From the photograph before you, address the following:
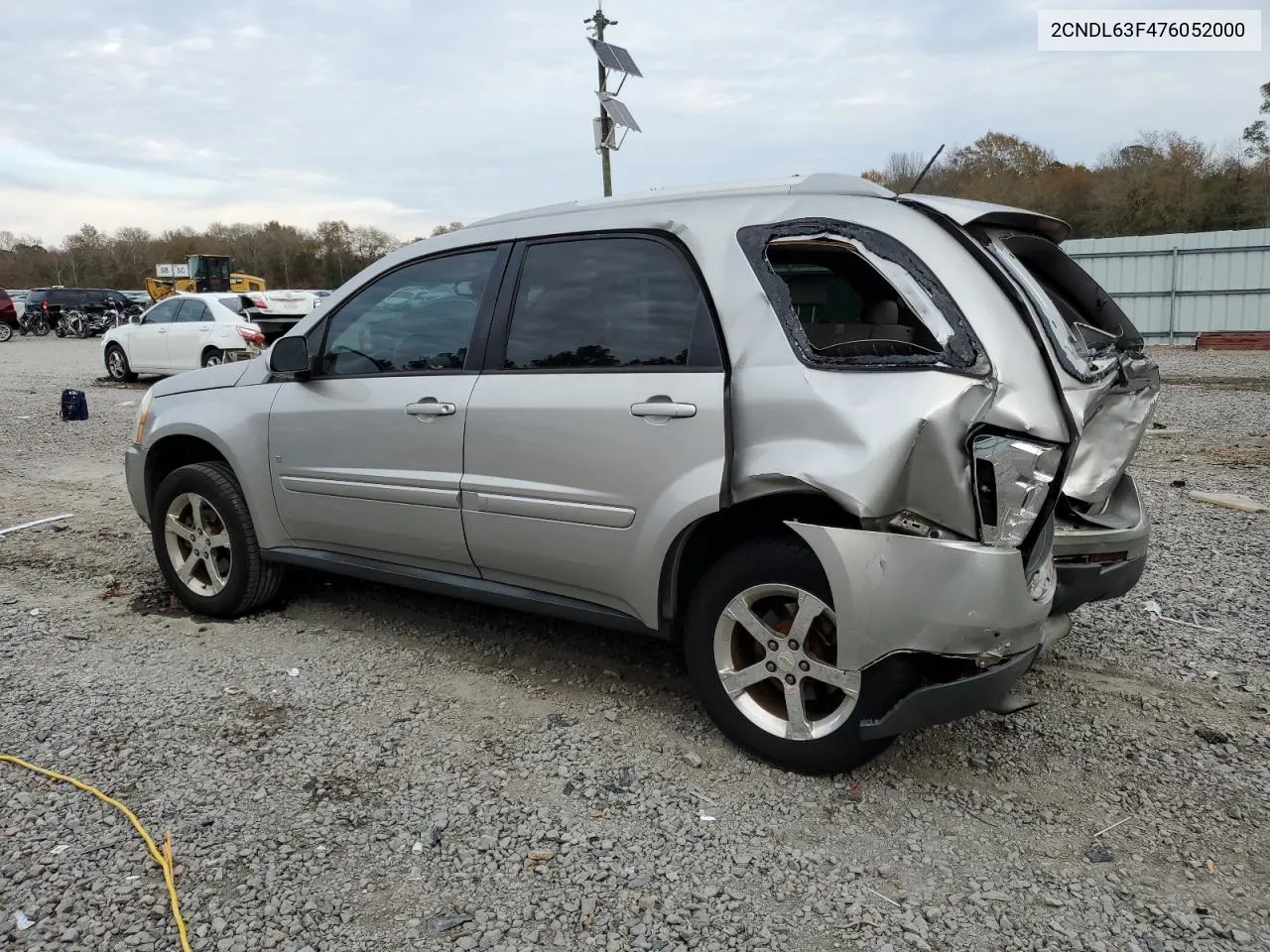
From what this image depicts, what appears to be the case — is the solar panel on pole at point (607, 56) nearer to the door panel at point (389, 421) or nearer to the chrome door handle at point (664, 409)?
the door panel at point (389, 421)

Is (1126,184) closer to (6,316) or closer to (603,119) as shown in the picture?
(603,119)

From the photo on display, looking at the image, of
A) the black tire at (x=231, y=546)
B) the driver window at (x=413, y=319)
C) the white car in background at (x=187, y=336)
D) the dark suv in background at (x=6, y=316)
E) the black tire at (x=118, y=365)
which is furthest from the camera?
the dark suv in background at (x=6, y=316)

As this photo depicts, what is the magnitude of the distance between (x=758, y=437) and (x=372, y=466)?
180 cm

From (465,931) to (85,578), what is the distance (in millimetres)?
4037

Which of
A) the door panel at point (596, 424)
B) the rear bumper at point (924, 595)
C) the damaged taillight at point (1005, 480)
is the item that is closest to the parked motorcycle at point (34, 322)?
the door panel at point (596, 424)

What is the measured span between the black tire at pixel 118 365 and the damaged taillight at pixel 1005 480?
17.9 meters

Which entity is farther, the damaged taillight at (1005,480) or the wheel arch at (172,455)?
the wheel arch at (172,455)

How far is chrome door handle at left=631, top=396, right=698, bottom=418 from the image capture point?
305 centimetres

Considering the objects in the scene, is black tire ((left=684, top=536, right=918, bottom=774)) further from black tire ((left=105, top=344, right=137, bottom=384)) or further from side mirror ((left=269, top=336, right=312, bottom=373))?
black tire ((left=105, top=344, right=137, bottom=384))

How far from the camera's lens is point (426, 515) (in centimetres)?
381

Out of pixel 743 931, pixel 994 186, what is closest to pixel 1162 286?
pixel 994 186

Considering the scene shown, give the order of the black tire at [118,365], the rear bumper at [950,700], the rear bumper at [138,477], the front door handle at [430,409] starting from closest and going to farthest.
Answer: the rear bumper at [950,700], the front door handle at [430,409], the rear bumper at [138,477], the black tire at [118,365]

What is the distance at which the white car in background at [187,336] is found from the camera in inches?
Result: 625

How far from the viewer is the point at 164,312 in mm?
16750
